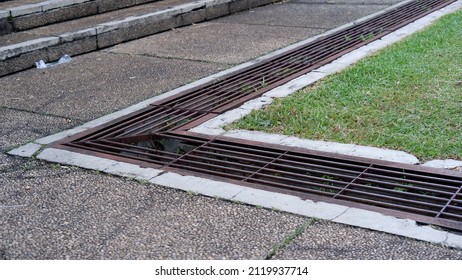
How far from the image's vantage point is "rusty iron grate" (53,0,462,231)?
355cm

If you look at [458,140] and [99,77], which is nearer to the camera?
[458,140]

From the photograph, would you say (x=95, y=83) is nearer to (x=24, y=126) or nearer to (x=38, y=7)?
(x=24, y=126)

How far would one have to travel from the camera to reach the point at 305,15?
936cm

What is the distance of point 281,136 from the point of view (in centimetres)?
446

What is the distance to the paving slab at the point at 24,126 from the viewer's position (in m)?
4.57

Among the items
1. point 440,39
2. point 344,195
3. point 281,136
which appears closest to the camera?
point 344,195

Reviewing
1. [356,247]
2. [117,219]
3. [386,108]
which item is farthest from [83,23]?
[356,247]

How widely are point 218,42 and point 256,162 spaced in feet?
12.4

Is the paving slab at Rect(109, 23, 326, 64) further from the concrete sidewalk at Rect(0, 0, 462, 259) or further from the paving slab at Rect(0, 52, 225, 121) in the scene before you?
the concrete sidewalk at Rect(0, 0, 462, 259)

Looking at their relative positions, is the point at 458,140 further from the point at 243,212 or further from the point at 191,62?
the point at 191,62

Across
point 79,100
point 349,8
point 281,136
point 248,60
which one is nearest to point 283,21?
point 349,8

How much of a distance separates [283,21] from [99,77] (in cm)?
344

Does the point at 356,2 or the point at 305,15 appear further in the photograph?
the point at 356,2

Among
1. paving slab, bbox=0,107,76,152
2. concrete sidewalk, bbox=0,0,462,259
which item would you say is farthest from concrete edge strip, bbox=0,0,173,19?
paving slab, bbox=0,107,76,152
